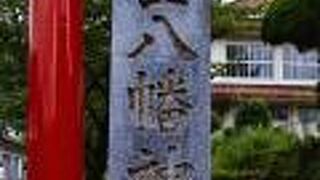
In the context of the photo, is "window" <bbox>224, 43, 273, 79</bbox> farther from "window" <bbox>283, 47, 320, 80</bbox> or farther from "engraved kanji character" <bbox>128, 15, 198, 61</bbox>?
"engraved kanji character" <bbox>128, 15, 198, 61</bbox>

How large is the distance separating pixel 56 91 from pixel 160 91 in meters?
1.02

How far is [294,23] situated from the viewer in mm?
10961

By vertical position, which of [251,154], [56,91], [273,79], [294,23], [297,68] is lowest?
[251,154]

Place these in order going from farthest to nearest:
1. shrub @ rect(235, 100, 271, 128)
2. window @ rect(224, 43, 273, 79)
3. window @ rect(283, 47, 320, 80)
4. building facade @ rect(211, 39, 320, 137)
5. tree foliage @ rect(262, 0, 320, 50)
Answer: window @ rect(283, 47, 320, 80)
window @ rect(224, 43, 273, 79)
building facade @ rect(211, 39, 320, 137)
shrub @ rect(235, 100, 271, 128)
tree foliage @ rect(262, 0, 320, 50)

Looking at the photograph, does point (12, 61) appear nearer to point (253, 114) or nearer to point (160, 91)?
point (160, 91)

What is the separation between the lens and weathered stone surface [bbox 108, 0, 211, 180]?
8.68 metres

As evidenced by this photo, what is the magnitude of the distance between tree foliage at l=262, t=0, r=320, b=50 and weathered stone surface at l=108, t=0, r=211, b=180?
2298mm

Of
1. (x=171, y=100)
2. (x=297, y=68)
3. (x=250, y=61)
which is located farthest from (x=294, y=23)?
(x=297, y=68)

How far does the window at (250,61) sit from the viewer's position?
3181cm

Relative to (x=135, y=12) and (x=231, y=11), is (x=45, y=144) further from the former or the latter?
(x=231, y=11)

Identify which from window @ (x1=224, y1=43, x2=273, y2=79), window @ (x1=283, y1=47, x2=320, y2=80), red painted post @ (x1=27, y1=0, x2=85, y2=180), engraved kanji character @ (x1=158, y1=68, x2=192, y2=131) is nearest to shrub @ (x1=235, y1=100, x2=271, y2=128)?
window @ (x1=224, y1=43, x2=273, y2=79)

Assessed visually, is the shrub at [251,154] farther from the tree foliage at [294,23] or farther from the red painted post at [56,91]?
the red painted post at [56,91]

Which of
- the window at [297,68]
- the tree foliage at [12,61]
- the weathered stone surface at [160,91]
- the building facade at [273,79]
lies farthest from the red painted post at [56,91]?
the window at [297,68]

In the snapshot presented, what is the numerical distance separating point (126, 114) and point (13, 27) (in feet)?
26.5
